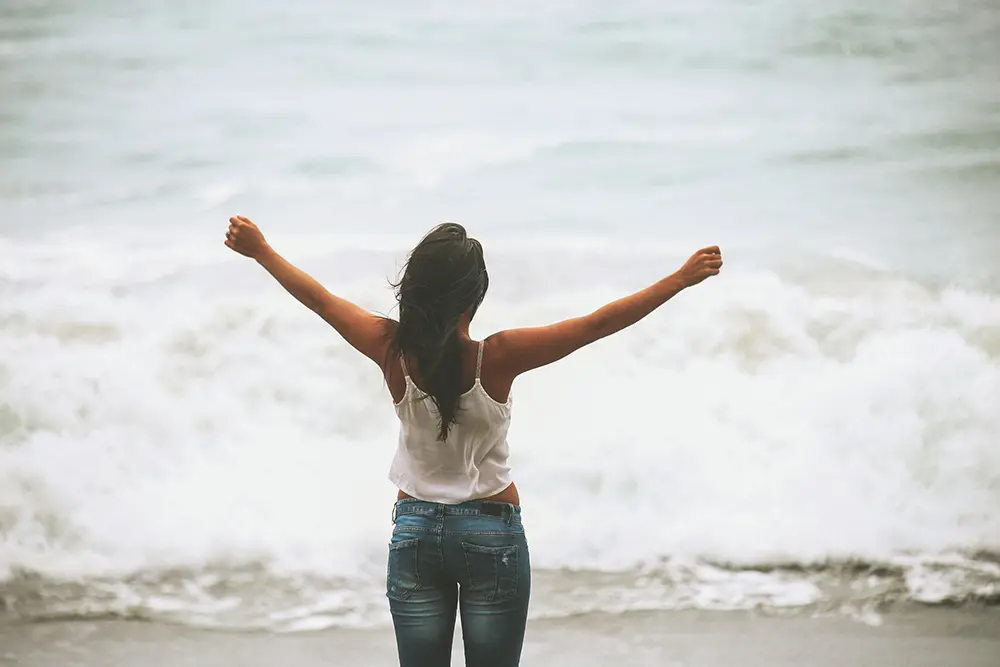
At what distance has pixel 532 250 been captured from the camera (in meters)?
2.71

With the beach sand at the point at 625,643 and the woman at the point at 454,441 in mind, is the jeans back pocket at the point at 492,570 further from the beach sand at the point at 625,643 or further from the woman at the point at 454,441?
the beach sand at the point at 625,643

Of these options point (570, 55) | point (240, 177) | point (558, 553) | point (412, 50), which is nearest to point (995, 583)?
point (558, 553)

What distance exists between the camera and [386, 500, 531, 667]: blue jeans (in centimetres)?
150

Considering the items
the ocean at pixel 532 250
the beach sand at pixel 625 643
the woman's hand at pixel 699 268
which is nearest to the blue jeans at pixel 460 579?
the woman's hand at pixel 699 268

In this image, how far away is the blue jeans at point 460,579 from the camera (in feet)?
4.93

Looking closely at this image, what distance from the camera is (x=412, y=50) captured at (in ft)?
Answer: 8.91

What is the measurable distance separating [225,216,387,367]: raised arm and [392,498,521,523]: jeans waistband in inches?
8.2

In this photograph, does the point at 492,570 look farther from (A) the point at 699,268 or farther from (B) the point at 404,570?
(A) the point at 699,268

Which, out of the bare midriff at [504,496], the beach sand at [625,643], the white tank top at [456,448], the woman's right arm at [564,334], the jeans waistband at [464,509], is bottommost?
the beach sand at [625,643]

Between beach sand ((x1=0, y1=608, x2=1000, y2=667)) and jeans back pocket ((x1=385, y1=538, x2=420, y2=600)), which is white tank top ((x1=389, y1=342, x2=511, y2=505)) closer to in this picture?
jeans back pocket ((x1=385, y1=538, x2=420, y2=600))

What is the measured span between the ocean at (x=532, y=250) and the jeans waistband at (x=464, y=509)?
1.10 metres

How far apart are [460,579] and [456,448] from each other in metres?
Result: 0.18

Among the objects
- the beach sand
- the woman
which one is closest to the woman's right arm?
the woman

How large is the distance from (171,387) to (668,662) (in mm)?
1358
